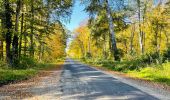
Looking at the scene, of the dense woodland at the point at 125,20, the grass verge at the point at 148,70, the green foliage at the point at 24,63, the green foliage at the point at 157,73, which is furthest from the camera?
the dense woodland at the point at 125,20

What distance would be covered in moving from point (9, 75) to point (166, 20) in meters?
42.2

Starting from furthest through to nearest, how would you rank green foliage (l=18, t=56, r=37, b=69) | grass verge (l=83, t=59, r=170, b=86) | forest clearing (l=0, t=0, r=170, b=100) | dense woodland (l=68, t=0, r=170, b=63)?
dense woodland (l=68, t=0, r=170, b=63) → green foliage (l=18, t=56, r=37, b=69) → grass verge (l=83, t=59, r=170, b=86) → forest clearing (l=0, t=0, r=170, b=100)

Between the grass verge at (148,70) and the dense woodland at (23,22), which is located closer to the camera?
the grass verge at (148,70)

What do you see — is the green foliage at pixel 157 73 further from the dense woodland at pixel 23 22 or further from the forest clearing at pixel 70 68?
the dense woodland at pixel 23 22

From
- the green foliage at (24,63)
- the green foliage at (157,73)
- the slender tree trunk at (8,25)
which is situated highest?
the slender tree trunk at (8,25)

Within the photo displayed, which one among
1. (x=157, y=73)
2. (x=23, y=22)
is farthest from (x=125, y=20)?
(x=157, y=73)

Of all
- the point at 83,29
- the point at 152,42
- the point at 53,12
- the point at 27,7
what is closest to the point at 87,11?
the point at 53,12

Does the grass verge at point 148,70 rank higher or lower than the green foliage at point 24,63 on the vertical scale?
lower

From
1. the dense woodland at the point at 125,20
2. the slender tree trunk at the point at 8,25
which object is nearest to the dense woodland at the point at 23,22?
the slender tree trunk at the point at 8,25

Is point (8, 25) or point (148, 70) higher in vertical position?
point (8, 25)

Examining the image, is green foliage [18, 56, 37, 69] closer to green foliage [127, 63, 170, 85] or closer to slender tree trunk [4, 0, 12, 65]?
slender tree trunk [4, 0, 12, 65]

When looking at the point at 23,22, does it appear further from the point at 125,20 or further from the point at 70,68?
Answer: the point at 125,20

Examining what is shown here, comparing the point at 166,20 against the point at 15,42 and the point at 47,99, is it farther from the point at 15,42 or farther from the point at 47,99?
the point at 47,99

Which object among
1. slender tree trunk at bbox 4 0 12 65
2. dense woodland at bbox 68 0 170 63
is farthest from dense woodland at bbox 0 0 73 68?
dense woodland at bbox 68 0 170 63
